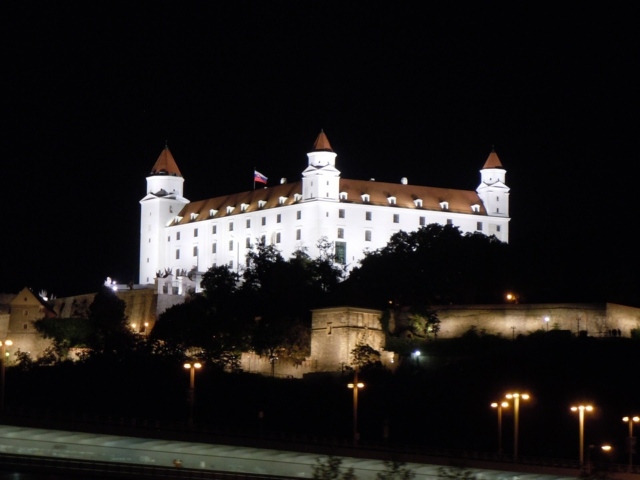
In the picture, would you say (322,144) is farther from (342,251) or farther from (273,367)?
(273,367)

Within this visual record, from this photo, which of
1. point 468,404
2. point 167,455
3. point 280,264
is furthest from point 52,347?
point 167,455

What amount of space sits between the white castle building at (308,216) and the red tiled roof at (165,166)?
0.92 meters

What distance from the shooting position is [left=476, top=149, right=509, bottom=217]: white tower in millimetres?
116812

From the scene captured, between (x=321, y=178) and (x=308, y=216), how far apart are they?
2773 mm

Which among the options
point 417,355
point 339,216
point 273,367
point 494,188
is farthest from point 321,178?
point 417,355

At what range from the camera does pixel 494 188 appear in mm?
A: 117625

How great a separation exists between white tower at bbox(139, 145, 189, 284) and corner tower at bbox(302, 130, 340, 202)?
12.4 meters

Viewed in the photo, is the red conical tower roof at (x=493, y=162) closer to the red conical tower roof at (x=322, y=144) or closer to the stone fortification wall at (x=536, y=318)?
the red conical tower roof at (x=322, y=144)

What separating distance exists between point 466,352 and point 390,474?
4453 cm

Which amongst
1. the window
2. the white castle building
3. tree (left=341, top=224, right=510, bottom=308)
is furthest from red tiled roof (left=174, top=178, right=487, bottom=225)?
tree (left=341, top=224, right=510, bottom=308)

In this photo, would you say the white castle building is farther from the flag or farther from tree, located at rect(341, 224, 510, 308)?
tree, located at rect(341, 224, 510, 308)

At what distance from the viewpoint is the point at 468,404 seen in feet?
259

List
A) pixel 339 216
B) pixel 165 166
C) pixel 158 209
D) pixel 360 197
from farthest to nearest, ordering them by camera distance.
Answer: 1. pixel 165 166
2. pixel 158 209
3. pixel 360 197
4. pixel 339 216

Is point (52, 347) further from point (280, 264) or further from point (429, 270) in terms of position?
point (429, 270)
